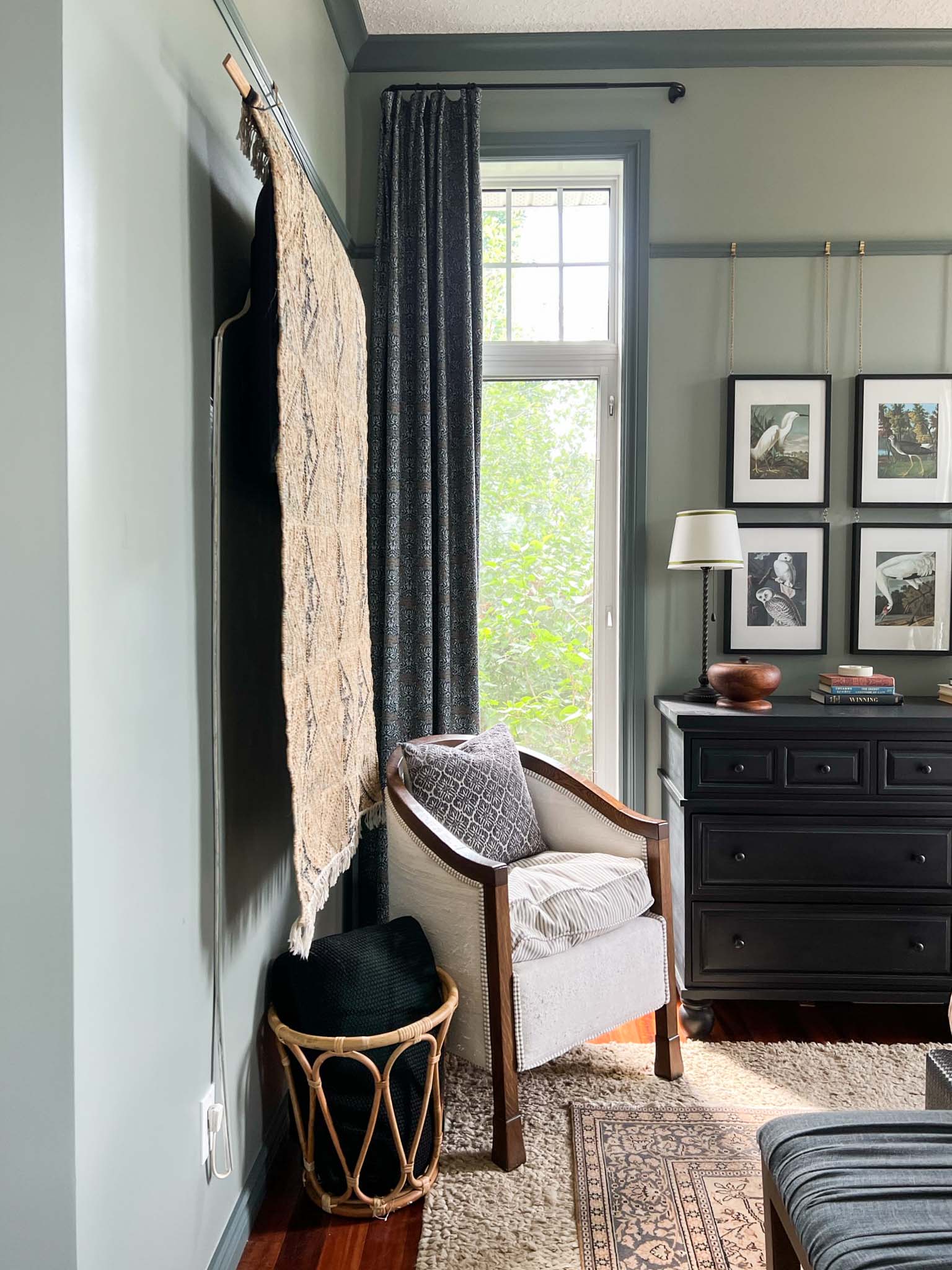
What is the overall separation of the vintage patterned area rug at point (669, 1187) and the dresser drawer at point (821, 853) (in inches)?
24.8

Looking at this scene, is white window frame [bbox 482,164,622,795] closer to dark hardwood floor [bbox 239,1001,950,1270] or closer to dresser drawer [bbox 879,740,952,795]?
dresser drawer [bbox 879,740,952,795]

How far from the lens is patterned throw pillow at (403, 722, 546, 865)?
2289 mm

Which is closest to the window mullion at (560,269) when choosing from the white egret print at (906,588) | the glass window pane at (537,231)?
the glass window pane at (537,231)

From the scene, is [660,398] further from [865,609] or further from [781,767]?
[781,767]

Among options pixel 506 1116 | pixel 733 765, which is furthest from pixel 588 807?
pixel 506 1116

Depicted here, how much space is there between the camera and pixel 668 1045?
7.38ft

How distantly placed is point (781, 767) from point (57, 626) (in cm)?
206

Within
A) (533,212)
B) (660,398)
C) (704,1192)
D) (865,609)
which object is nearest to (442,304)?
(533,212)

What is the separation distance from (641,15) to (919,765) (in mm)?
2460

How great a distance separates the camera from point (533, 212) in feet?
9.98

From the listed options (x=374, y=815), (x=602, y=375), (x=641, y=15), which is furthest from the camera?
(x=602, y=375)

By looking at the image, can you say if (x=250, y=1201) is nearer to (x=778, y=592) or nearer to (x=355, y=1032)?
(x=355, y=1032)

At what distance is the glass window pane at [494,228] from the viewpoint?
304 centimetres

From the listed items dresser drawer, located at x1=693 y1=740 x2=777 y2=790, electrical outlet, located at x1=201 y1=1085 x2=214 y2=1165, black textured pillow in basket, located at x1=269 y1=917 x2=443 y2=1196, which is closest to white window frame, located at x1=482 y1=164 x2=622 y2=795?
dresser drawer, located at x1=693 y1=740 x2=777 y2=790
